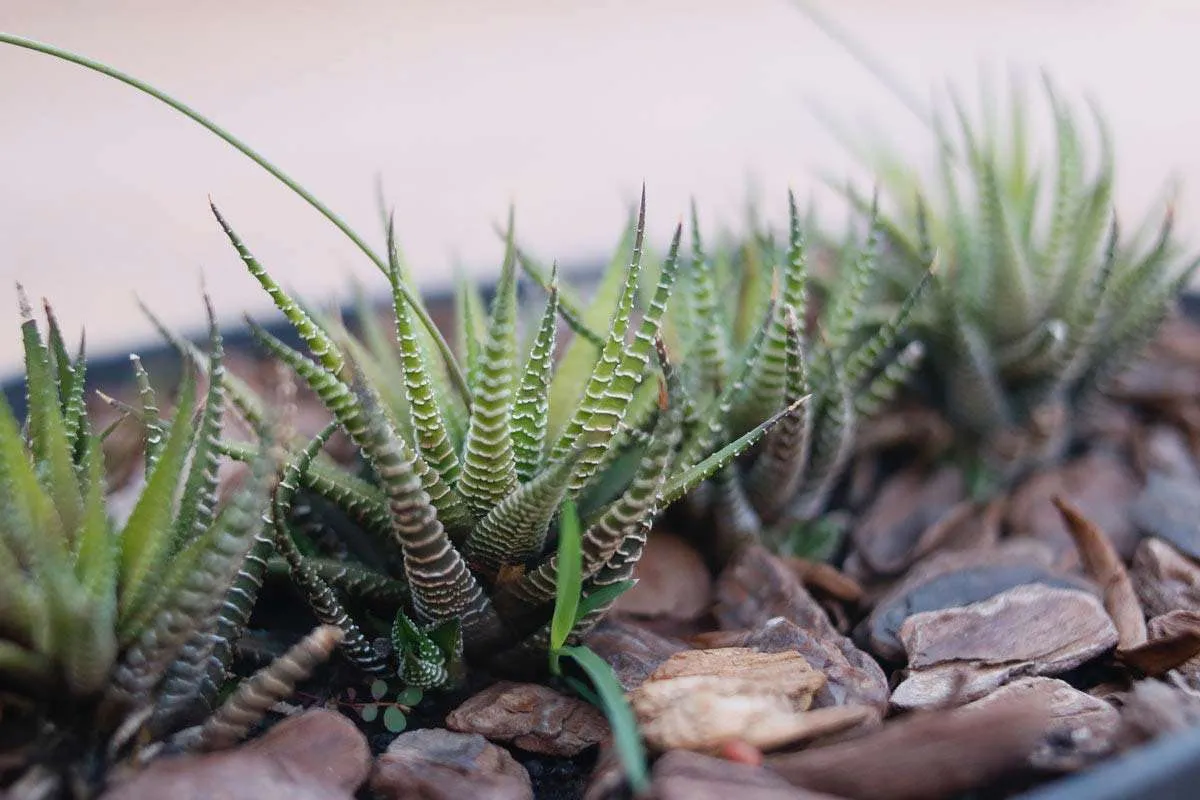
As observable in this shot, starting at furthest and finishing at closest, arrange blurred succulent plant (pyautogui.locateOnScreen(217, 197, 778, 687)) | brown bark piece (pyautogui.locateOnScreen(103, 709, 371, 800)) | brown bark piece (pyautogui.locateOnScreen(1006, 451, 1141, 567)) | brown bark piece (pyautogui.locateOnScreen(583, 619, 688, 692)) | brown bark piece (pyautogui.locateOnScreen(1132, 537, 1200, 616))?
brown bark piece (pyautogui.locateOnScreen(1006, 451, 1141, 567)), brown bark piece (pyautogui.locateOnScreen(1132, 537, 1200, 616)), brown bark piece (pyautogui.locateOnScreen(583, 619, 688, 692)), blurred succulent plant (pyautogui.locateOnScreen(217, 197, 778, 687)), brown bark piece (pyautogui.locateOnScreen(103, 709, 371, 800))

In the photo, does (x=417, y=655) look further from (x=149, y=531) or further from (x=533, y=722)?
(x=149, y=531)

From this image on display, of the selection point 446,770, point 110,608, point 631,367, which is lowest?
point 446,770

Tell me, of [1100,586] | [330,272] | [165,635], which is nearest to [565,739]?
[165,635]

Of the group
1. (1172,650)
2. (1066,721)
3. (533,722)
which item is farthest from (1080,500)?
(533,722)

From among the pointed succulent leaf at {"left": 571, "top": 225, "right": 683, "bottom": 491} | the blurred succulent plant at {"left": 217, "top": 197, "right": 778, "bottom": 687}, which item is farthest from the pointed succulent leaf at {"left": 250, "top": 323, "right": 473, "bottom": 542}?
the pointed succulent leaf at {"left": 571, "top": 225, "right": 683, "bottom": 491}

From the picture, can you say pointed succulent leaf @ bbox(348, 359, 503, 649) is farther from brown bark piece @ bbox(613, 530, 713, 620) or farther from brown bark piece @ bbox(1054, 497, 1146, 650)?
brown bark piece @ bbox(1054, 497, 1146, 650)

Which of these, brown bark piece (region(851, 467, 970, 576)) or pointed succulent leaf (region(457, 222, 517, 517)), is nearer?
pointed succulent leaf (region(457, 222, 517, 517))
